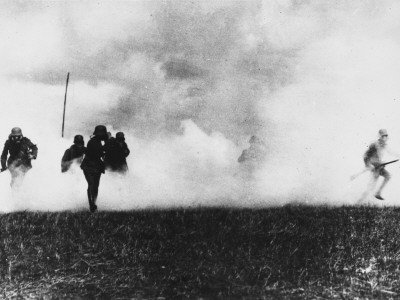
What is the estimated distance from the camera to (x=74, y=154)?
37.2ft

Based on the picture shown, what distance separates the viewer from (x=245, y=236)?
801 cm

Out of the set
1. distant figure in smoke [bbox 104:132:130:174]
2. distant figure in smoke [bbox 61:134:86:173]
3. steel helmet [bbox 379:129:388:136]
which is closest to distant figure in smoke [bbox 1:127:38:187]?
distant figure in smoke [bbox 61:134:86:173]

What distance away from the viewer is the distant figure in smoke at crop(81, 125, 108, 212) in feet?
35.2

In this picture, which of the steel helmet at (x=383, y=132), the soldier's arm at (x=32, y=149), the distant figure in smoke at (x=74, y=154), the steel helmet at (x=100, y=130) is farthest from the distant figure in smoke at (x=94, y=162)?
the steel helmet at (x=383, y=132)

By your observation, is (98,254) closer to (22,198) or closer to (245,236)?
(245,236)

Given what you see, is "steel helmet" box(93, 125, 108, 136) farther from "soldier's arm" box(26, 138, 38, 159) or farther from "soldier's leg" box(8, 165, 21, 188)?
"soldier's leg" box(8, 165, 21, 188)

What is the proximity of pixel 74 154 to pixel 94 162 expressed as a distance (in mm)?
865

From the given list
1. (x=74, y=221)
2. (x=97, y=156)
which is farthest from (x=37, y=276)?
(x=97, y=156)

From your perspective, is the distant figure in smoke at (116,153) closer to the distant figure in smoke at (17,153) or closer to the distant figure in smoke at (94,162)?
the distant figure in smoke at (94,162)

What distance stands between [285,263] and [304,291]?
0.82 metres

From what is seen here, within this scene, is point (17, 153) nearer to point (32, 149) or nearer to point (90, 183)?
point (32, 149)

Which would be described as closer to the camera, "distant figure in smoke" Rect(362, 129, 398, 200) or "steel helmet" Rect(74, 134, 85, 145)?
"steel helmet" Rect(74, 134, 85, 145)

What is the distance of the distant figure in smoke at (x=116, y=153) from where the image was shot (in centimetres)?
1252

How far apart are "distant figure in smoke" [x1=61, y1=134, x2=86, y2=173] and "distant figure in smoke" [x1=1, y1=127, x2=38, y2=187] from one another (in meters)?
1.21
